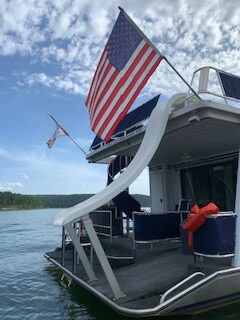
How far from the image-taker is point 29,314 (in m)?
7.28

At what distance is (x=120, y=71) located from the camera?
23.5ft

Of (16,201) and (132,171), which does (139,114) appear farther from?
(16,201)

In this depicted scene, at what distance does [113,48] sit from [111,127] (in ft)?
5.14

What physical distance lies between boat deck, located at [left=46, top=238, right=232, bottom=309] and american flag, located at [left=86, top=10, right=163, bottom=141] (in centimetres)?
291

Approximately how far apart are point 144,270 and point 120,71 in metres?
4.08

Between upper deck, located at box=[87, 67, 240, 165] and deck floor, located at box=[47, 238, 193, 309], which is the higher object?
upper deck, located at box=[87, 67, 240, 165]

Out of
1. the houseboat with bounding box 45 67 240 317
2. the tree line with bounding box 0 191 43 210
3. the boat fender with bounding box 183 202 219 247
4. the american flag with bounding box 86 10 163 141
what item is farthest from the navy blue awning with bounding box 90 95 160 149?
the tree line with bounding box 0 191 43 210

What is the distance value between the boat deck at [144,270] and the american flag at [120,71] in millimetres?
2907

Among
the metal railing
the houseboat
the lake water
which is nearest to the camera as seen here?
the houseboat

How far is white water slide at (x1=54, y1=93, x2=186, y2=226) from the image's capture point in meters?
6.31

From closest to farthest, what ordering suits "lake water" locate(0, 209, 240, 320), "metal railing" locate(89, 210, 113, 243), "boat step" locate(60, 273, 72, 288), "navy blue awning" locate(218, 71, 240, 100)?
1. "lake water" locate(0, 209, 240, 320)
2. "navy blue awning" locate(218, 71, 240, 100)
3. "boat step" locate(60, 273, 72, 288)
4. "metal railing" locate(89, 210, 113, 243)

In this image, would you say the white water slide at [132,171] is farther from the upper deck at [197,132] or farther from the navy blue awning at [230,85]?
the navy blue awning at [230,85]

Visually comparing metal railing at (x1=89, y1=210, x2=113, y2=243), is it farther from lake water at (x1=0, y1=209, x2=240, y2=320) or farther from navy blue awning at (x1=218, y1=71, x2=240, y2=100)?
navy blue awning at (x1=218, y1=71, x2=240, y2=100)

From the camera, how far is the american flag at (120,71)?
667cm
